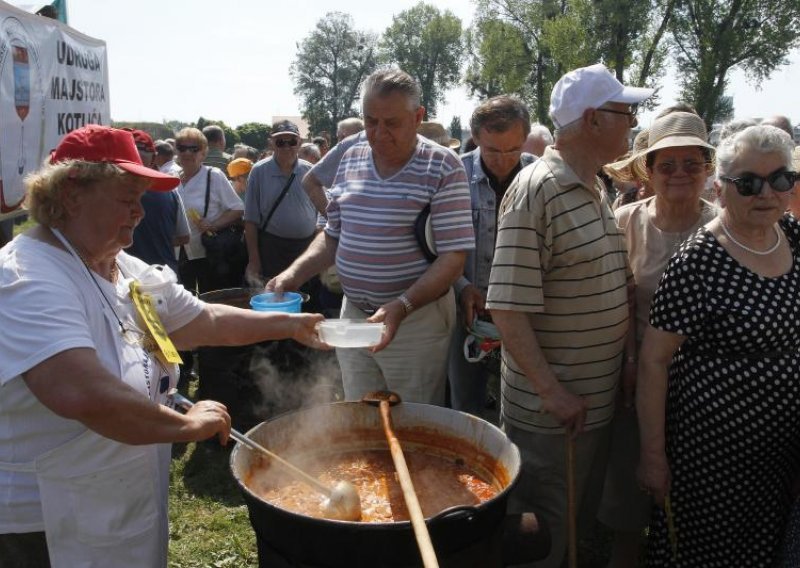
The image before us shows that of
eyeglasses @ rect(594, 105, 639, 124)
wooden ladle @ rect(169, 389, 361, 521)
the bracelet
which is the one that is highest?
eyeglasses @ rect(594, 105, 639, 124)

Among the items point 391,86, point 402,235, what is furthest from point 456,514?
point 391,86

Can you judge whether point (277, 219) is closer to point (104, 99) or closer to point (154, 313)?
point (104, 99)

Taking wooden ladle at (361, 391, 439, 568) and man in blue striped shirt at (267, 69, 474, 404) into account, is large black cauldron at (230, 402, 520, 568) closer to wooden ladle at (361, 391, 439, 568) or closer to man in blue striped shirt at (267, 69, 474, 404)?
wooden ladle at (361, 391, 439, 568)

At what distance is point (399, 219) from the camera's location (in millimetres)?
2760

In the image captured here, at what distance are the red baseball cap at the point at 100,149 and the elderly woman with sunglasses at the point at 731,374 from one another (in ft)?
6.11

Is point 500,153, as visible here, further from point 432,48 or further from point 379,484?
point 432,48

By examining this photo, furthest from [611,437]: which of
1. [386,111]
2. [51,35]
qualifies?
[51,35]

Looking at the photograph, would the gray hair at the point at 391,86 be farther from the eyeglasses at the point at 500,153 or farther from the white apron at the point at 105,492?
the white apron at the point at 105,492

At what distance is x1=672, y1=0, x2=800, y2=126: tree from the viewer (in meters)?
26.9

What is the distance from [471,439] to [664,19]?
31.7 metres

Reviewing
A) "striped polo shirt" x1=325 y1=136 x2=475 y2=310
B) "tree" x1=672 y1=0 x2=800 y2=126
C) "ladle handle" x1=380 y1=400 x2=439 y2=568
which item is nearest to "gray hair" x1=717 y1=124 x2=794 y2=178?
"striped polo shirt" x1=325 y1=136 x2=475 y2=310

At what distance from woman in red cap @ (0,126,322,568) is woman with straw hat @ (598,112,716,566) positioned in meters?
1.81

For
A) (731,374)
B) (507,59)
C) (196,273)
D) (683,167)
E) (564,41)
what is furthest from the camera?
(507,59)

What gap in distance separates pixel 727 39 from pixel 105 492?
31697 mm
